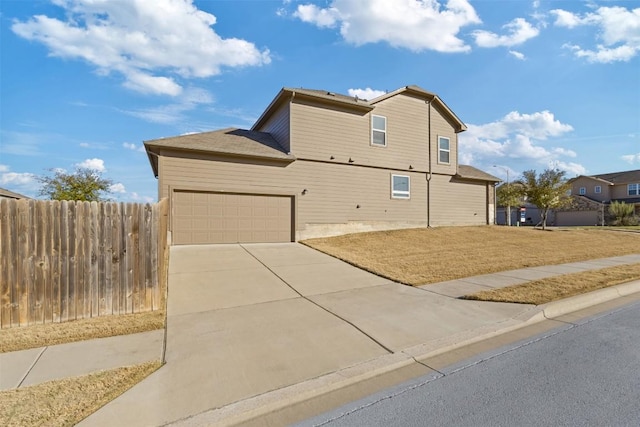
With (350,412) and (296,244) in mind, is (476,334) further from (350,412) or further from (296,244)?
(296,244)

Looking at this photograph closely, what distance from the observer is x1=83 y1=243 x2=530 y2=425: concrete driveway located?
3.15 metres

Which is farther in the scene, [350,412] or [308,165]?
[308,165]

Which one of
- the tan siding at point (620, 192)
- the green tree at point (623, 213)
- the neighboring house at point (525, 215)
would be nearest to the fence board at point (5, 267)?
the green tree at point (623, 213)

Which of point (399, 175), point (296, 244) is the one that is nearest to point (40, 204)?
point (296, 244)

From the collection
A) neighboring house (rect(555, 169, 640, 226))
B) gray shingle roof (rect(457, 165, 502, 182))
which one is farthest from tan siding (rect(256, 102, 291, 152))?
neighboring house (rect(555, 169, 640, 226))

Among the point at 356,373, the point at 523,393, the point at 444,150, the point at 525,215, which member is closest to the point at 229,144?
the point at 356,373

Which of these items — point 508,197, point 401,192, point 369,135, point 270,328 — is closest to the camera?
point 270,328

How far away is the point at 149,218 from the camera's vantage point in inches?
234

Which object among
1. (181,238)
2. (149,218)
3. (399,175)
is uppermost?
(399,175)

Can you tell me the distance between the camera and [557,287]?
6.95 metres

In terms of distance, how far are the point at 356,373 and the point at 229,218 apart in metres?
10.4

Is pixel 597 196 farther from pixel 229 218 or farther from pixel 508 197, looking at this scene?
pixel 229 218

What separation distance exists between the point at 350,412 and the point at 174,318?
11.6ft

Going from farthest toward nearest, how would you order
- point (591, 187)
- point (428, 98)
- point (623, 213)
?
point (591, 187)
point (623, 213)
point (428, 98)
